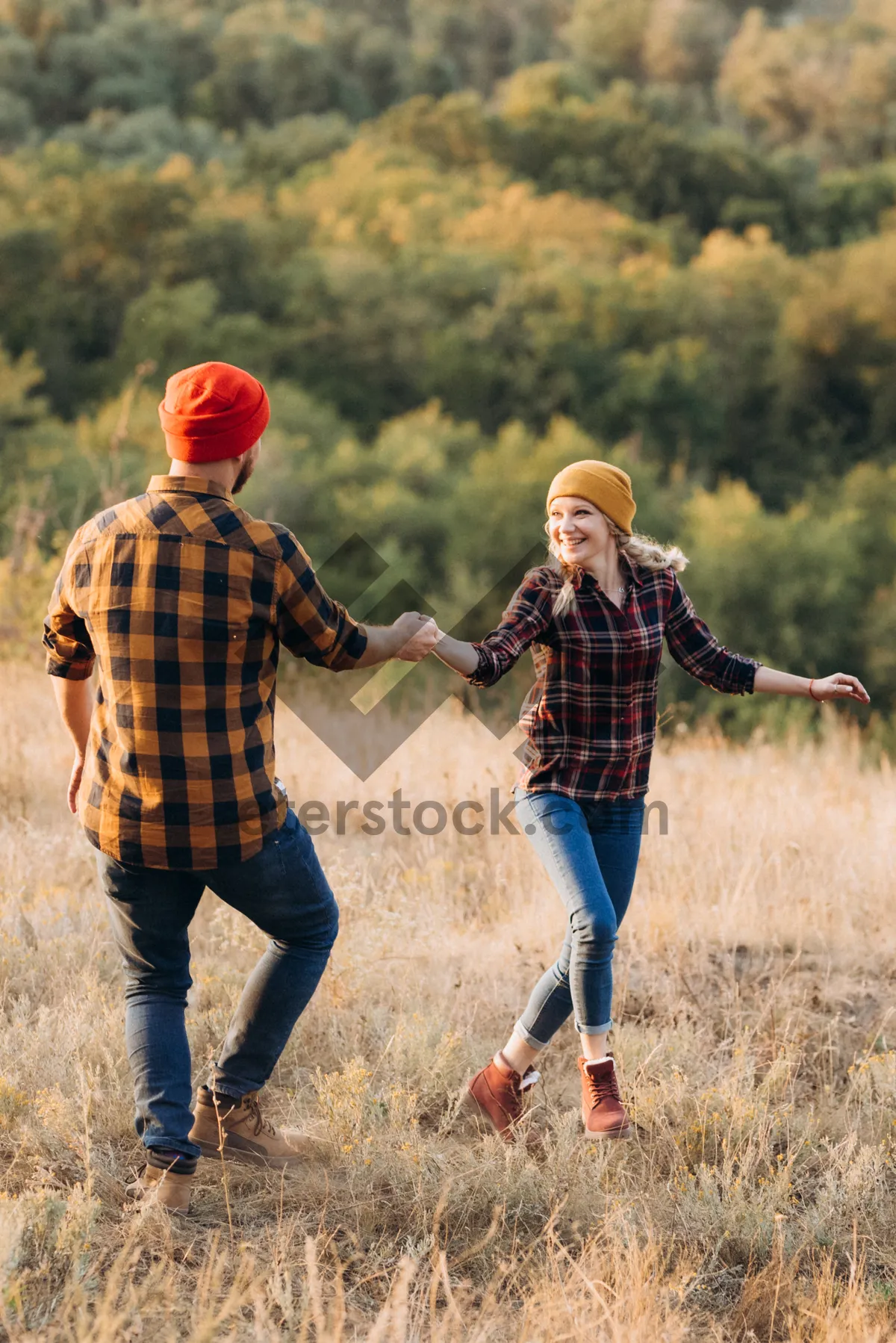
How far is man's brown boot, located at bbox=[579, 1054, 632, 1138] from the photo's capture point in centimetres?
325

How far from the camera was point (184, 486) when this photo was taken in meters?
2.68

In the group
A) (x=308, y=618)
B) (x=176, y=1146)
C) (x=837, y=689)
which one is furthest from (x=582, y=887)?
(x=176, y=1146)

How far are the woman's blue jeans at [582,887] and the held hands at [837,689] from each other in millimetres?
582

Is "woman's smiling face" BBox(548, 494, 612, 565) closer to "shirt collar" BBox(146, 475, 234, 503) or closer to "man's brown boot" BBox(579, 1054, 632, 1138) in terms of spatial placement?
"shirt collar" BBox(146, 475, 234, 503)

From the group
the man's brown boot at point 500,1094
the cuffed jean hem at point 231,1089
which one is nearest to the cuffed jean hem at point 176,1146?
the cuffed jean hem at point 231,1089

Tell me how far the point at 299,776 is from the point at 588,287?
20.3 metres

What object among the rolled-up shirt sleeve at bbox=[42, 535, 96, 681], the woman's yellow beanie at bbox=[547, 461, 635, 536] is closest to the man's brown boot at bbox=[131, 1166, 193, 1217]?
the rolled-up shirt sleeve at bbox=[42, 535, 96, 681]

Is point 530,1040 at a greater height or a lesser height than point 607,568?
lesser

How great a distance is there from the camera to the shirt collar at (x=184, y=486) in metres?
2.68

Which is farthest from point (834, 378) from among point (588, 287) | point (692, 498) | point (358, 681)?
point (358, 681)

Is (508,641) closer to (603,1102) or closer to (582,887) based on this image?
(582,887)

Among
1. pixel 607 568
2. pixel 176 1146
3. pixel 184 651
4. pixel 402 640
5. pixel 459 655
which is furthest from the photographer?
pixel 607 568

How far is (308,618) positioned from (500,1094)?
5.03 ft

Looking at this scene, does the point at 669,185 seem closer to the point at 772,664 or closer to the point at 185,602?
the point at 772,664
